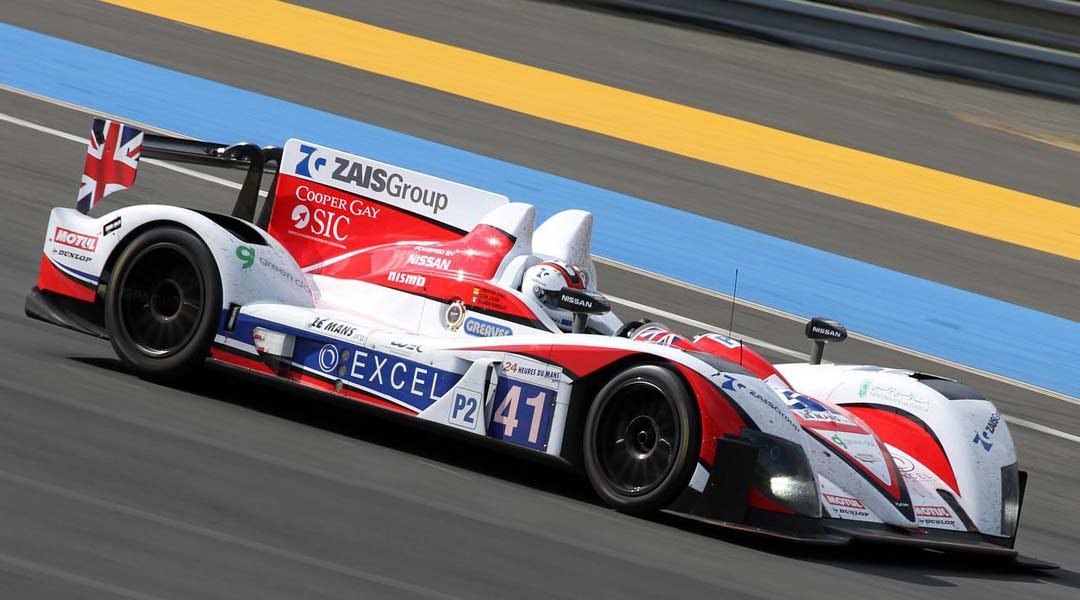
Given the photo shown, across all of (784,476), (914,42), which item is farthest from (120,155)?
(914,42)

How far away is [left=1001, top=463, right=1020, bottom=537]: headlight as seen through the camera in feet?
22.0

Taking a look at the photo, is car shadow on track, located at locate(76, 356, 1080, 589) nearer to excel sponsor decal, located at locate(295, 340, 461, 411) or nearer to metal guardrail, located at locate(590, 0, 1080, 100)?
excel sponsor decal, located at locate(295, 340, 461, 411)

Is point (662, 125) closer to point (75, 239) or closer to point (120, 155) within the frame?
point (120, 155)

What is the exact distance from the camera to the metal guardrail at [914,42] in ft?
47.2

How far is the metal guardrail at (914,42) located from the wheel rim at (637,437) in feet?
31.2

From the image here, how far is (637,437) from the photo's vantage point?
20.1 ft

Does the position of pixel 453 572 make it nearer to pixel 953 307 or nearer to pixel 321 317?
pixel 321 317

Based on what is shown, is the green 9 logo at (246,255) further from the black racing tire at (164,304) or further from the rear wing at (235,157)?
the rear wing at (235,157)

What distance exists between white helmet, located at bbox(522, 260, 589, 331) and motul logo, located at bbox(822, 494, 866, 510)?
1.48m

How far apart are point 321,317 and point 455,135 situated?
617 cm

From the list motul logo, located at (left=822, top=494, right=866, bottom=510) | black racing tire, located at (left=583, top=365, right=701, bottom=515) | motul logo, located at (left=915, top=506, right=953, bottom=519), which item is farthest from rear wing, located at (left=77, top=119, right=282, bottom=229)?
motul logo, located at (left=915, top=506, right=953, bottom=519)

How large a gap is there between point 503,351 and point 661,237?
5373 millimetres

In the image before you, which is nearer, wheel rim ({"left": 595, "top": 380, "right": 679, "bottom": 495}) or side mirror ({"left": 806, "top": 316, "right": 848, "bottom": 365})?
wheel rim ({"left": 595, "top": 380, "right": 679, "bottom": 495})

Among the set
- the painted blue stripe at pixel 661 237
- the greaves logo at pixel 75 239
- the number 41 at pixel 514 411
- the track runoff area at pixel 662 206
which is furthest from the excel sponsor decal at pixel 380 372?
the painted blue stripe at pixel 661 237
